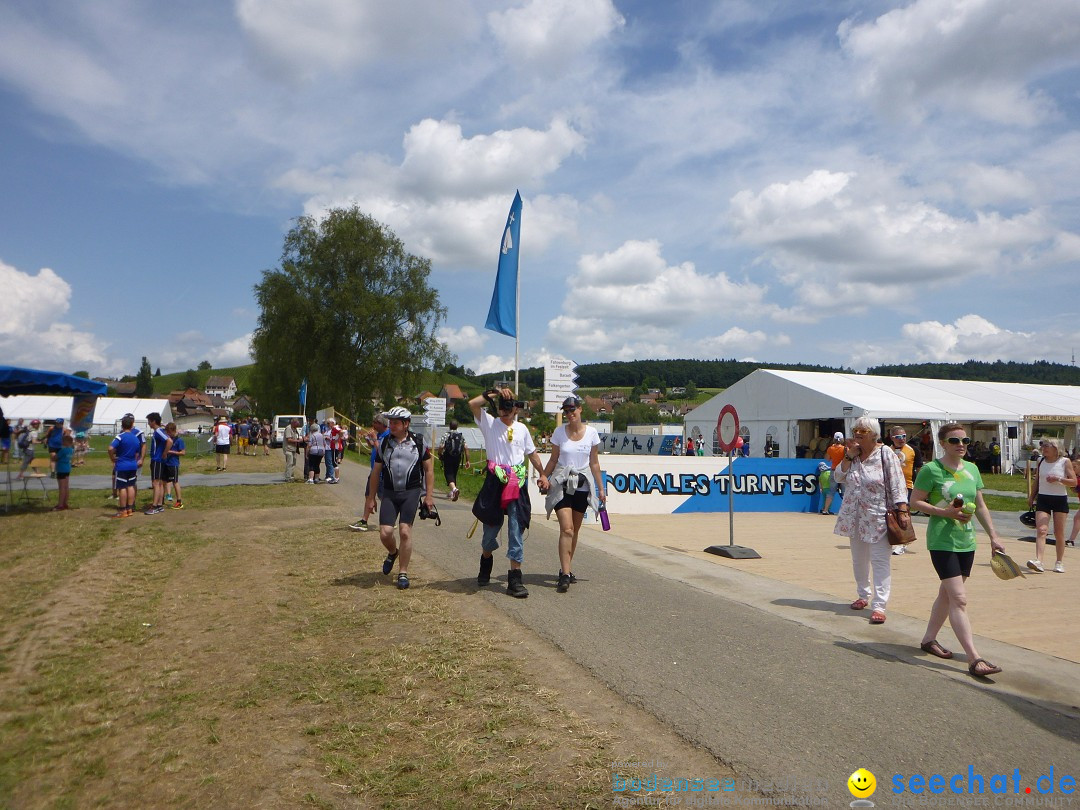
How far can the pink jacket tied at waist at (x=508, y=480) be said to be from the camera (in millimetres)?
6961

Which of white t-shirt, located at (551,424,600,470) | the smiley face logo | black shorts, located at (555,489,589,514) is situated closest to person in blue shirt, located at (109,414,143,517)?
white t-shirt, located at (551,424,600,470)

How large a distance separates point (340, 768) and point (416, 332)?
44.8m

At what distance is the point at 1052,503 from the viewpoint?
9.94 m

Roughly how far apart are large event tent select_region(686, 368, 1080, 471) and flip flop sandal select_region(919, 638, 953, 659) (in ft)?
72.8

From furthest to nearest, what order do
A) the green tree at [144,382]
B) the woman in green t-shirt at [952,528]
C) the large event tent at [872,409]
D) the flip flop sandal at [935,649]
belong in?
the green tree at [144,382], the large event tent at [872,409], the flip flop sandal at [935,649], the woman in green t-shirt at [952,528]

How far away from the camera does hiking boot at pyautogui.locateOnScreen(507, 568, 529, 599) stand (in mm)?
7027

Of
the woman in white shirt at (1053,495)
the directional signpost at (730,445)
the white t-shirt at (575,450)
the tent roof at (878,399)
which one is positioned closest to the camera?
the white t-shirt at (575,450)

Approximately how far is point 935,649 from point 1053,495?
5.93m

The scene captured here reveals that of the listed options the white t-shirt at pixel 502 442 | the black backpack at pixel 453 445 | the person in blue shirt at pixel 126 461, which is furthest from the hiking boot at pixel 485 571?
the black backpack at pixel 453 445

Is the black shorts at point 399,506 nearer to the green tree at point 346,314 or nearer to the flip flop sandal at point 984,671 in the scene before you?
the flip flop sandal at point 984,671

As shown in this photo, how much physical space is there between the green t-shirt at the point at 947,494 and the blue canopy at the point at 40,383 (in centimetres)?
1441

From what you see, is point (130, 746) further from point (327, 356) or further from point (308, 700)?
point (327, 356)

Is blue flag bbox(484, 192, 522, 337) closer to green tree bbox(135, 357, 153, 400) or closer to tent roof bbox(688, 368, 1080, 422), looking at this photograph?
tent roof bbox(688, 368, 1080, 422)

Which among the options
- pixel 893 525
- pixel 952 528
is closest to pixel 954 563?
pixel 952 528
